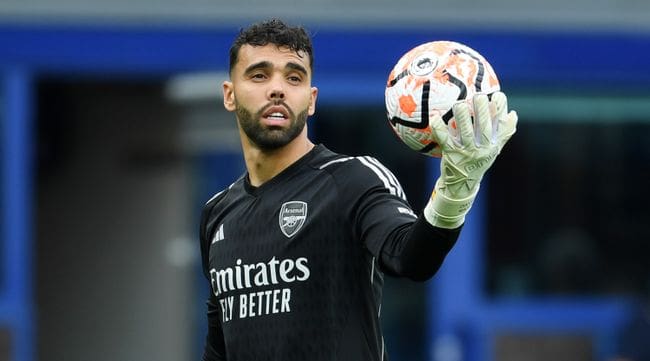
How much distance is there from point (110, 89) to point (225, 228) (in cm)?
730

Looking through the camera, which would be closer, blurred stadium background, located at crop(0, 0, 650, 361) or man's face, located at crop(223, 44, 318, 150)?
man's face, located at crop(223, 44, 318, 150)

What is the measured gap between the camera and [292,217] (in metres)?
3.94

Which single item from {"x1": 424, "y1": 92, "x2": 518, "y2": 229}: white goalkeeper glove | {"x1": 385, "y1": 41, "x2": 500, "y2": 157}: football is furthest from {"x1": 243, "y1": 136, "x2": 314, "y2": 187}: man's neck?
{"x1": 424, "y1": 92, "x2": 518, "y2": 229}: white goalkeeper glove

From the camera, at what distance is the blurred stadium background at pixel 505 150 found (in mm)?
9234

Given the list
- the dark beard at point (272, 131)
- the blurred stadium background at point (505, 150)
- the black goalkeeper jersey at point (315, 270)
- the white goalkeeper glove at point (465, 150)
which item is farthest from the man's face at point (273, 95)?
the blurred stadium background at point (505, 150)

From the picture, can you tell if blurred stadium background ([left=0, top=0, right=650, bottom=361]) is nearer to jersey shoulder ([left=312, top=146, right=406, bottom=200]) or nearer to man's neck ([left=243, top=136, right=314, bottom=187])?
man's neck ([left=243, top=136, right=314, bottom=187])

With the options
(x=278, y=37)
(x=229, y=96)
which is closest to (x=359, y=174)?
(x=278, y=37)

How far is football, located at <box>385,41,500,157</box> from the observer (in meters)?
3.75

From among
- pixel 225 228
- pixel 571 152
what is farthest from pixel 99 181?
pixel 225 228

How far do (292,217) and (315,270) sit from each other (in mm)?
177

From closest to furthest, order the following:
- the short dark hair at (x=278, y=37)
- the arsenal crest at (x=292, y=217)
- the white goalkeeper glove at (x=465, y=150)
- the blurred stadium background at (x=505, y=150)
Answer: the white goalkeeper glove at (x=465, y=150), the arsenal crest at (x=292, y=217), the short dark hair at (x=278, y=37), the blurred stadium background at (x=505, y=150)

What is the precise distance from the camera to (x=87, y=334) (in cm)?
1123

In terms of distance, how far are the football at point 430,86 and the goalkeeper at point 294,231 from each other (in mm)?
150

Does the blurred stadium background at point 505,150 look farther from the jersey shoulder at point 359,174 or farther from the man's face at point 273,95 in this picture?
the jersey shoulder at point 359,174
